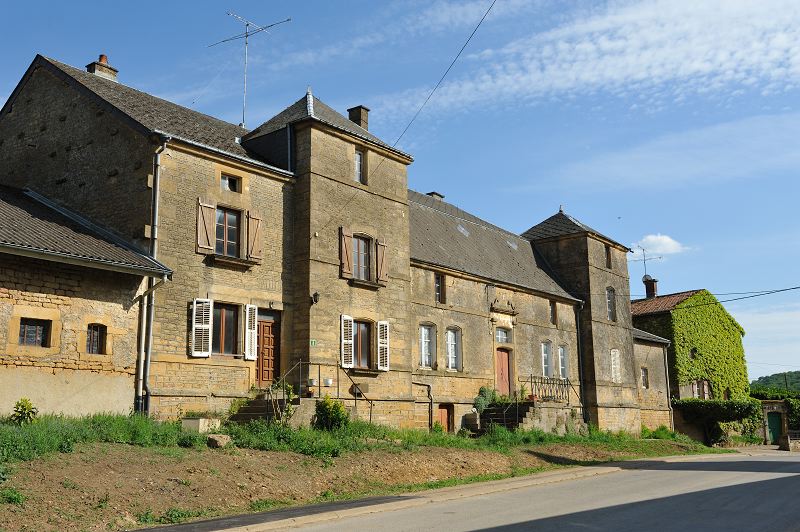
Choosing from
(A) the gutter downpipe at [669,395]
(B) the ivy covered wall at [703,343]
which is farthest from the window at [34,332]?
(B) the ivy covered wall at [703,343]

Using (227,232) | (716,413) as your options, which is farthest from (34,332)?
(716,413)

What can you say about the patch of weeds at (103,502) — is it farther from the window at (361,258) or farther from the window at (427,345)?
the window at (427,345)

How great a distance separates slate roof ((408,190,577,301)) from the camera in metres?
26.7

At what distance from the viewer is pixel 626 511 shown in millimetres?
11781

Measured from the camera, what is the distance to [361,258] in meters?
21.5

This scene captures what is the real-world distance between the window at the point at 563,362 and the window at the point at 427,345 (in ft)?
26.5

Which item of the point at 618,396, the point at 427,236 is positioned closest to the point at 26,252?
the point at 427,236

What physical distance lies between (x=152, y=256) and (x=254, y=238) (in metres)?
2.93

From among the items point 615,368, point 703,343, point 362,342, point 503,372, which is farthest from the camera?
point 703,343

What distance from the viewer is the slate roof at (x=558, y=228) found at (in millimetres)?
33656

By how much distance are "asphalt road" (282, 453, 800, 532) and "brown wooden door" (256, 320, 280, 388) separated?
276 inches

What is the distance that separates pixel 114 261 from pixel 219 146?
201 inches

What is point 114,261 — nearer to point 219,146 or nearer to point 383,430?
point 219,146

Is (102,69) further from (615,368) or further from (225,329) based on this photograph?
(615,368)
